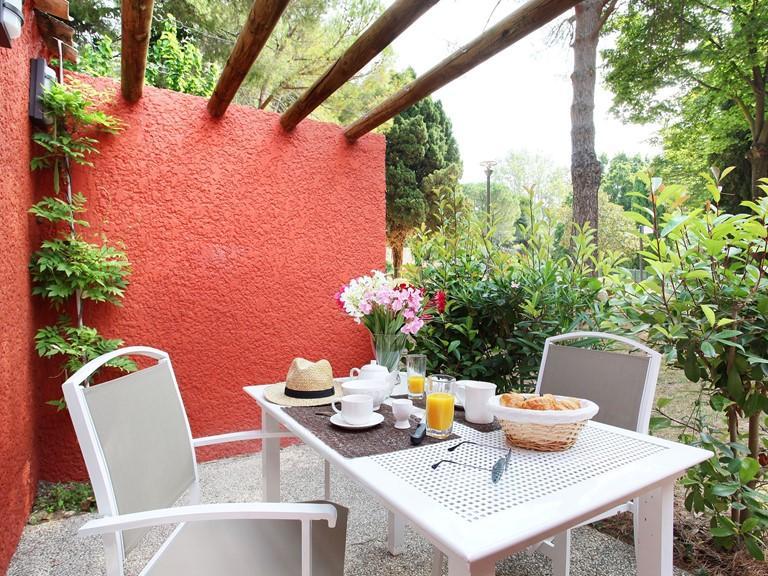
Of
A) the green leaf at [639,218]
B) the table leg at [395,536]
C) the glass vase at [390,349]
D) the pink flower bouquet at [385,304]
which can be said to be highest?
the green leaf at [639,218]

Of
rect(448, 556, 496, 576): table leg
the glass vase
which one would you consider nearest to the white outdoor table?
rect(448, 556, 496, 576): table leg

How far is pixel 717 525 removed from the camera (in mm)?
1732

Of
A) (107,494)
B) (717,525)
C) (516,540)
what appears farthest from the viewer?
(717,525)

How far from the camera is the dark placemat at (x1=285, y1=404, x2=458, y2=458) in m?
1.17

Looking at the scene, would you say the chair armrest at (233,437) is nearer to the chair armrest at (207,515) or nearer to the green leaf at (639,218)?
the chair armrest at (207,515)

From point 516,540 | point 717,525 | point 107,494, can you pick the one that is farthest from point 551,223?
point 107,494

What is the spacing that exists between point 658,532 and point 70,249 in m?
2.79

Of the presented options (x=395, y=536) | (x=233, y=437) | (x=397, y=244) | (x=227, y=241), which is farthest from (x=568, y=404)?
(x=397, y=244)

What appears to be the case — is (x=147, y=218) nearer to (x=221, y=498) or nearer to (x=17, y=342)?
(x=17, y=342)

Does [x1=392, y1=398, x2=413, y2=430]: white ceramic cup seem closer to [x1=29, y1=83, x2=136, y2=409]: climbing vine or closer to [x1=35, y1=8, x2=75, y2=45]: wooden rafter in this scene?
[x1=29, y1=83, x2=136, y2=409]: climbing vine

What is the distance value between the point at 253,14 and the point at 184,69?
6.24 feet

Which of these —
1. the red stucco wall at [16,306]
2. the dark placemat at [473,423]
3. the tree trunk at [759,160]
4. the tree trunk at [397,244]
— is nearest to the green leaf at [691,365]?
the dark placemat at [473,423]

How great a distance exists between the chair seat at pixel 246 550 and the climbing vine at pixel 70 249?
142cm

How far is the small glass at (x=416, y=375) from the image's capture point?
1.71 meters
